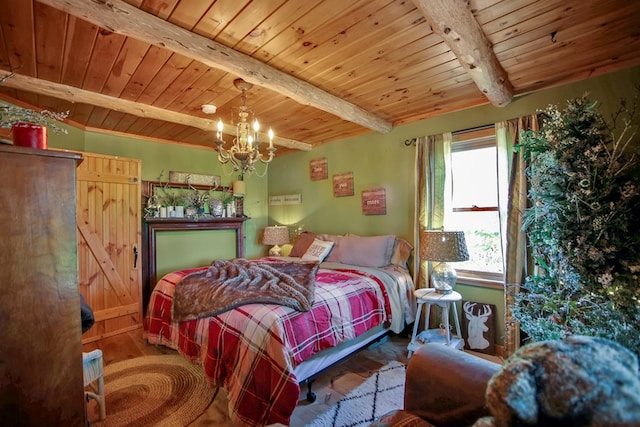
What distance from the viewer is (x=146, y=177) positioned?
382 centimetres

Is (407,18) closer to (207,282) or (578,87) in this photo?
(578,87)

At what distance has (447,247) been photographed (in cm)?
248

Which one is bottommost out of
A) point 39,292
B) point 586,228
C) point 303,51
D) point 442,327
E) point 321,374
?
point 321,374

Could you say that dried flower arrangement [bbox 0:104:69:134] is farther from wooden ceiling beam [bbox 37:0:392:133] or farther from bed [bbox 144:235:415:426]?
bed [bbox 144:235:415:426]

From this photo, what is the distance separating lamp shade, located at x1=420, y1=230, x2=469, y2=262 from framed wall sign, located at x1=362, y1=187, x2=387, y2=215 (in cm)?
105

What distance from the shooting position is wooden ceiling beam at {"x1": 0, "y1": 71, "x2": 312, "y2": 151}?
2172mm

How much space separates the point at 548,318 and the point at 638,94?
1.71m

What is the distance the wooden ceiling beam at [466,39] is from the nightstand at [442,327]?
1.73 metres

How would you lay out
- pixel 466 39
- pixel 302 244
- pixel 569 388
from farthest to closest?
1. pixel 302 244
2. pixel 466 39
3. pixel 569 388

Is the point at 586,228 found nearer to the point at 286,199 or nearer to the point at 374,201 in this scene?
the point at 374,201

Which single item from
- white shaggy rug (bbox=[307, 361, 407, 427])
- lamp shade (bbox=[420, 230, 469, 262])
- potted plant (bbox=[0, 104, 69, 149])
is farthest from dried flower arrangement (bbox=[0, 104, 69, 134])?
lamp shade (bbox=[420, 230, 469, 262])

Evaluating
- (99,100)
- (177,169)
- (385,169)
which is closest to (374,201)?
(385,169)

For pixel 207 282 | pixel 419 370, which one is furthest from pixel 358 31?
pixel 207 282

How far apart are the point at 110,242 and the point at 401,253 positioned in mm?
3239
